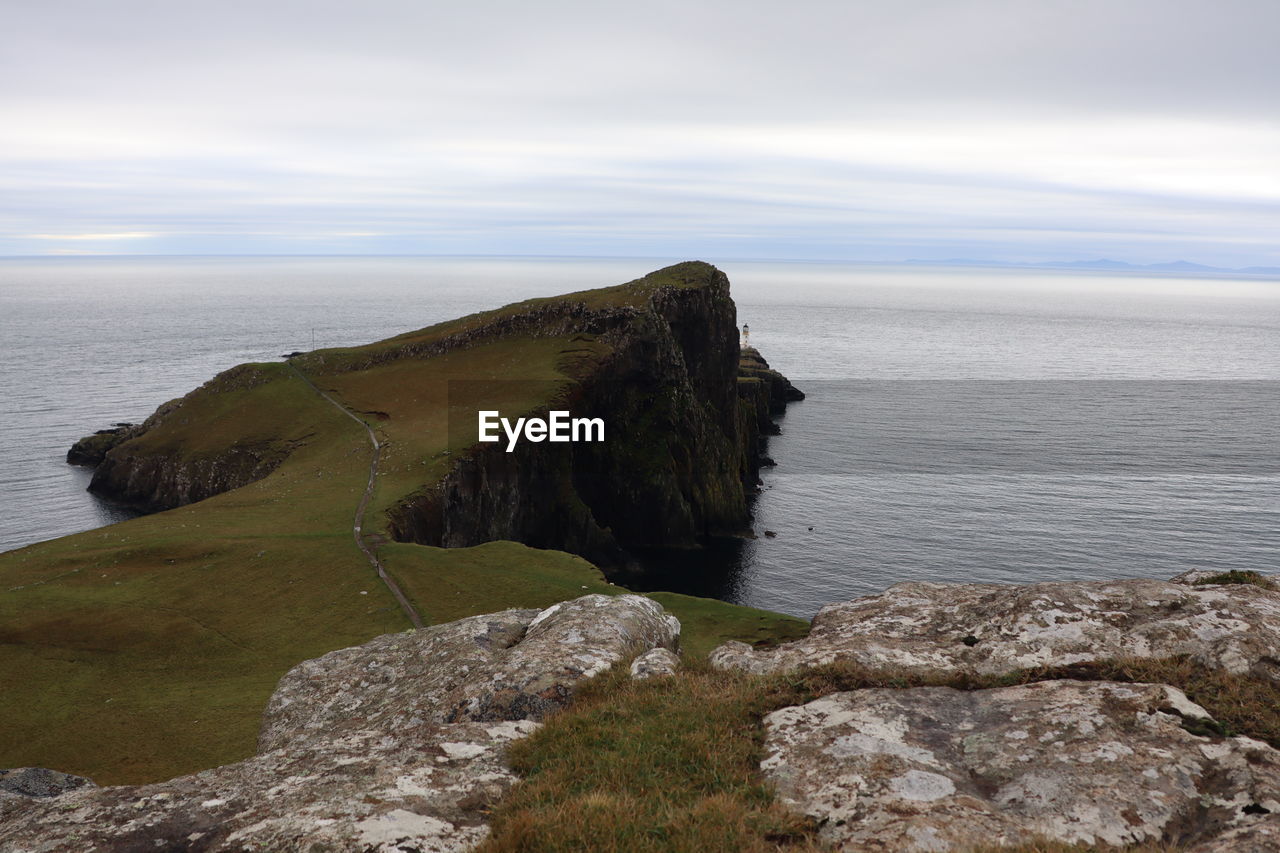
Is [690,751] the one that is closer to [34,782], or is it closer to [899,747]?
[899,747]

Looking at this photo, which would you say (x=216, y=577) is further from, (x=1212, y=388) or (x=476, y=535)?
(x=1212, y=388)

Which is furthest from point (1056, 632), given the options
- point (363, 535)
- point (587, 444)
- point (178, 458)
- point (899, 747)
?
point (178, 458)

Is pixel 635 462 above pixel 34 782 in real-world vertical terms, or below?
below

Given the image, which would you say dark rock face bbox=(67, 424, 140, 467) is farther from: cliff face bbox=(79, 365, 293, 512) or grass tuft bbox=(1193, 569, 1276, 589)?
grass tuft bbox=(1193, 569, 1276, 589)

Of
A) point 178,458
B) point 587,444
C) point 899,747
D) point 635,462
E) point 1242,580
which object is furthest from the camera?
point 178,458

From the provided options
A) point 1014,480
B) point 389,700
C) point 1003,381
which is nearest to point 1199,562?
point 1014,480

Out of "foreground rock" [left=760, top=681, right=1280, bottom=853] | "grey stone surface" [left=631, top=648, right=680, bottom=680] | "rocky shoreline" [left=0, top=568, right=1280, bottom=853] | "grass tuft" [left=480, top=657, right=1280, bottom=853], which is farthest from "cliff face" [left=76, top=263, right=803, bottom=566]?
"foreground rock" [left=760, top=681, right=1280, bottom=853]

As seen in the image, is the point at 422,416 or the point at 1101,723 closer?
the point at 1101,723
